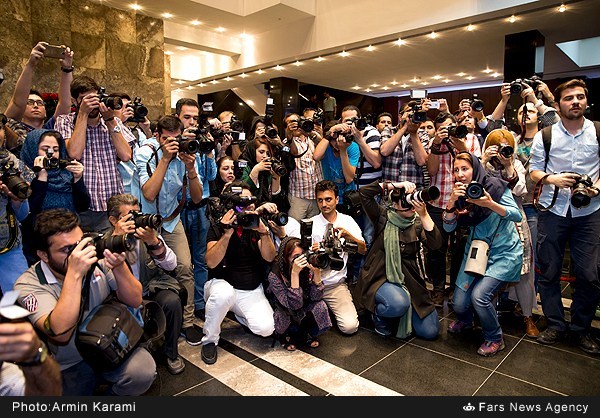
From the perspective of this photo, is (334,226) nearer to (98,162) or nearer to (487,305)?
(487,305)

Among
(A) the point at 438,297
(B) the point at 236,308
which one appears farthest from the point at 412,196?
(B) the point at 236,308

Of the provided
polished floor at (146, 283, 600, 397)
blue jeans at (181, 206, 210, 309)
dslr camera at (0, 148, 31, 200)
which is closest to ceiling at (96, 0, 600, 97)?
polished floor at (146, 283, 600, 397)

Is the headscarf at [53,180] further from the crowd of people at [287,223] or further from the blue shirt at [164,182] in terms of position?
the blue shirt at [164,182]

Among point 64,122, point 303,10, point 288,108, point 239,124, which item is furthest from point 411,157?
point 288,108

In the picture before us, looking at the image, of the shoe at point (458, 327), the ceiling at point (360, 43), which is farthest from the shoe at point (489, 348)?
the ceiling at point (360, 43)

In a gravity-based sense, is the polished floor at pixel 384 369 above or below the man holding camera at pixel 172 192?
below

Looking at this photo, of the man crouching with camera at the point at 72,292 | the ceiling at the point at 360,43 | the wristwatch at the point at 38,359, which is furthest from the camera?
the ceiling at the point at 360,43

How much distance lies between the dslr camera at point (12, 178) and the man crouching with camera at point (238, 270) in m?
0.94

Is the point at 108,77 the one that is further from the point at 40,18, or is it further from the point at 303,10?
the point at 303,10

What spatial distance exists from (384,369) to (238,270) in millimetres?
1044

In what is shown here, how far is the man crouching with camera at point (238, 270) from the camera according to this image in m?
2.40

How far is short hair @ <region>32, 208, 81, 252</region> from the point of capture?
1.69 metres

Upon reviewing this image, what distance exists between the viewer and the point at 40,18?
18.5 ft

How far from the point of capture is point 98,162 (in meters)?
2.57
